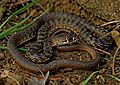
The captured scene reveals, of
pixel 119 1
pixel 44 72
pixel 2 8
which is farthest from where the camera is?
A: pixel 2 8

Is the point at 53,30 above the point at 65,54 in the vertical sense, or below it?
above

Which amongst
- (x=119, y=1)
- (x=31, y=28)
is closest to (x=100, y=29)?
(x=119, y=1)

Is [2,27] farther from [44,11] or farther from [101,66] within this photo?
[101,66]

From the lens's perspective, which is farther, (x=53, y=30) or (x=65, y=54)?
(x=53, y=30)
